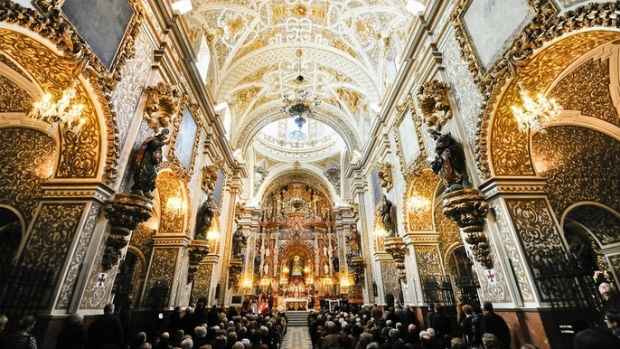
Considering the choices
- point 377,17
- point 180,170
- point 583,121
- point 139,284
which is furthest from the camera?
point 377,17

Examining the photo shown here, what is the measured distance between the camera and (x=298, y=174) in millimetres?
24828

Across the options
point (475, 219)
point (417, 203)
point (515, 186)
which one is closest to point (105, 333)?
point (475, 219)

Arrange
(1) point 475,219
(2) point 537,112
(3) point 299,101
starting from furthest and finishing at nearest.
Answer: (3) point 299,101, (1) point 475,219, (2) point 537,112

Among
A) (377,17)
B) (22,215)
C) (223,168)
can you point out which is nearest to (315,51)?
(377,17)

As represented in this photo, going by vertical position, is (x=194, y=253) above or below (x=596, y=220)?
below

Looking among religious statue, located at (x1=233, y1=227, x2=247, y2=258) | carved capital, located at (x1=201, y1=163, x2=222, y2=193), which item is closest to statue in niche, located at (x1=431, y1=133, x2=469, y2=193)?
carved capital, located at (x1=201, y1=163, x2=222, y2=193)

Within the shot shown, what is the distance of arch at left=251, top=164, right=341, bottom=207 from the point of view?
2272 cm

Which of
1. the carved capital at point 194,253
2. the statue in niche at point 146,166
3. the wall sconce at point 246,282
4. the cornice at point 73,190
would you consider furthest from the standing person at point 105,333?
the wall sconce at point 246,282

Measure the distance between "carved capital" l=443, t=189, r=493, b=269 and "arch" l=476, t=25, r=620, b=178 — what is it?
460 mm

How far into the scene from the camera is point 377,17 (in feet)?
32.6

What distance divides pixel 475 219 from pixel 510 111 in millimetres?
1974

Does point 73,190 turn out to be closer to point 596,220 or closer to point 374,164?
point 374,164

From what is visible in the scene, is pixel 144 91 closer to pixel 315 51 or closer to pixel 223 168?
pixel 223 168

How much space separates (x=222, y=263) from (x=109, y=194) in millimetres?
7670
